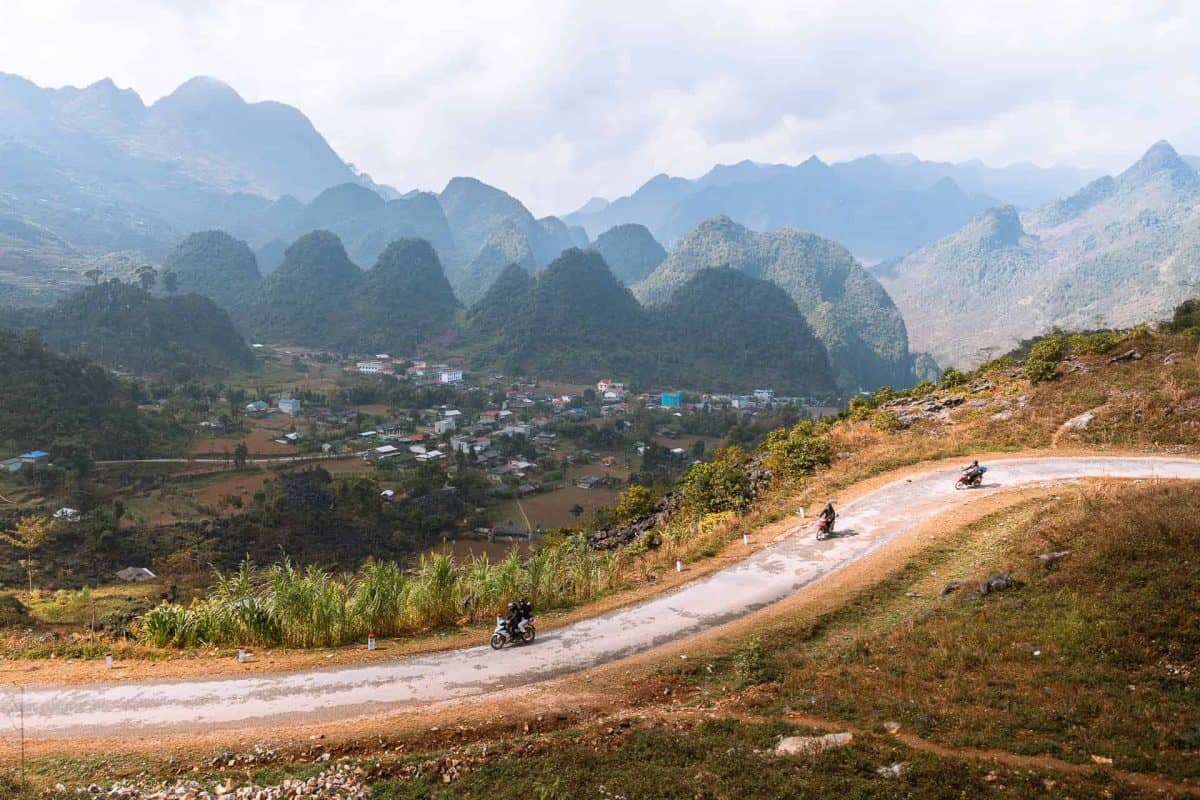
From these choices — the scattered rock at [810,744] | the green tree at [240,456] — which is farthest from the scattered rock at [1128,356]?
the green tree at [240,456]

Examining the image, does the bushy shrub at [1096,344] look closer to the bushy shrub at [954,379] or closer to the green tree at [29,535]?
the bushy shrub at [954,379]

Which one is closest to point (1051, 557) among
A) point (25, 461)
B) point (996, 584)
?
point (996, 584)

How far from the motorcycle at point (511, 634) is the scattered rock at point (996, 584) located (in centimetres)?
757

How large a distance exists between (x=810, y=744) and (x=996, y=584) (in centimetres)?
545

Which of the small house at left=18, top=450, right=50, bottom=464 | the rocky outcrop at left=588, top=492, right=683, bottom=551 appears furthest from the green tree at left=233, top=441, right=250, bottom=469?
the rocky outcrop at left=588, top=492, right=683, bottom=551

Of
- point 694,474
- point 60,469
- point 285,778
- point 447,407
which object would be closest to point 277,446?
point 60,469

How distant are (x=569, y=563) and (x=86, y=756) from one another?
8882 mm

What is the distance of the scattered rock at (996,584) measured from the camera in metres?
10.1

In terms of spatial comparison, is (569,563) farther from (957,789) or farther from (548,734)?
(957,789)

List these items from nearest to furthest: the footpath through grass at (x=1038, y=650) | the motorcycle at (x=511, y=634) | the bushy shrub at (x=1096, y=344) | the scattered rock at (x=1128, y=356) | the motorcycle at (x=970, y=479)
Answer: the footpath through grass at (x=1038, y=650), the motorcycle at (x=511, y=634), the motorcycle at (x=970, y=479), the scattered rock at (x=1128, y=356), the bushy shrub at (x=1096, y=344)

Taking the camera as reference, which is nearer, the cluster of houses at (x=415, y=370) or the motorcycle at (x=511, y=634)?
the motorcycle at (x=511, y=634)

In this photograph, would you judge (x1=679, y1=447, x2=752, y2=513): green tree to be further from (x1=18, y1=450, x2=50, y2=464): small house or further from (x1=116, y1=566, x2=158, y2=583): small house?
(x1=18, y1=450, x2=50, y2=464): small house

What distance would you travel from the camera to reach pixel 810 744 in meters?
6.73

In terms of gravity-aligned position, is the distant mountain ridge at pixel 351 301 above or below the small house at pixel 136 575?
above
